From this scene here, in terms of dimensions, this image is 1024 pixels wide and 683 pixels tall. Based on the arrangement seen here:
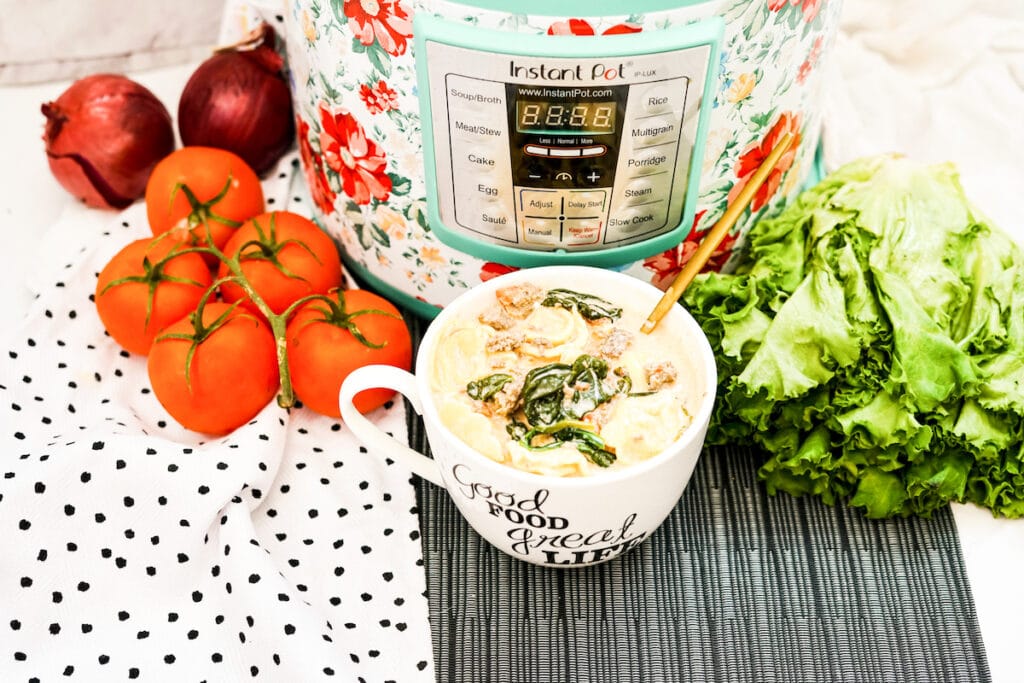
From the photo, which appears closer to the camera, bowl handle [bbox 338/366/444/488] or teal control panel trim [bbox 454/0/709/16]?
teal control panel trim [bbox 454/0/709/16]

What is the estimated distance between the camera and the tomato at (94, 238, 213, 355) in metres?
0.93

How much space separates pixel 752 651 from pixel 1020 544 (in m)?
0.27

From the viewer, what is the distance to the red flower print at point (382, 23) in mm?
741

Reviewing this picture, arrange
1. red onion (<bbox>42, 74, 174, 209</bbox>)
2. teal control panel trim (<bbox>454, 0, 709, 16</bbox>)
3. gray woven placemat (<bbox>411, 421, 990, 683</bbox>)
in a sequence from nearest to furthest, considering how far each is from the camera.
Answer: teal control panel trim (<bbox>454, 0, 709, 16</bbox>) < gray woven placemat (<bbox>411, 421, 990, 683</bbox>) < red onion (<bbox>42, 74, 174, 209</bbox>)

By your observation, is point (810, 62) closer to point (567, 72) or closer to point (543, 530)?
point (567, 72)

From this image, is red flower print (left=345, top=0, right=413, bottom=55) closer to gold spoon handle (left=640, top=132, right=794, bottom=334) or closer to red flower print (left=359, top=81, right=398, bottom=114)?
red flower print (left=359, top=81, right=398, bottom=114)

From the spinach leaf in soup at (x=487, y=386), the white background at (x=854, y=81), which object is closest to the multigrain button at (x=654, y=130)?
the spinach leaf in soup at (x=487, y=386)

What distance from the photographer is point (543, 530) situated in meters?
0.76

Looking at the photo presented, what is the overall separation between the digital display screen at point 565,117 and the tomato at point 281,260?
303 millimetres

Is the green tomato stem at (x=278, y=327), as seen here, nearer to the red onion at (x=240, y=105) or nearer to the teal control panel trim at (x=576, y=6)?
the red onion at (x=240, y=105)

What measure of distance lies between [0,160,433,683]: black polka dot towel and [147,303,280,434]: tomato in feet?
0.09

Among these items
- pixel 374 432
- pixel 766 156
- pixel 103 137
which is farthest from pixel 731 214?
pixel 103 137

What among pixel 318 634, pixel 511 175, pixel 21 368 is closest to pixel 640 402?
pixel 511 175

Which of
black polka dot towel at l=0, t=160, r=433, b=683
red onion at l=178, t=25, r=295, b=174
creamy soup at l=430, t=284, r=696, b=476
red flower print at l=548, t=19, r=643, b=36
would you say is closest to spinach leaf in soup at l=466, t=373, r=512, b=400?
creamy soup at l=430, t=284, r=696, b=476
